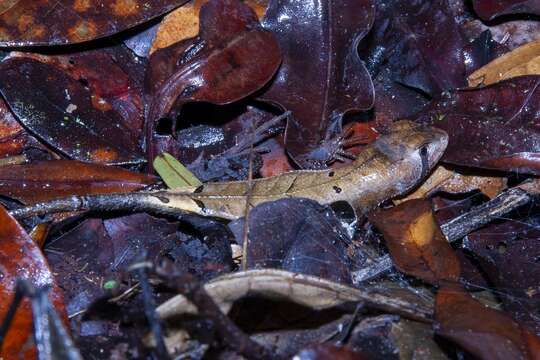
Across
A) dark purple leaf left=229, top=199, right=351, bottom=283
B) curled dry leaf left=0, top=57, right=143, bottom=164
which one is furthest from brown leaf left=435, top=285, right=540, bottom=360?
curled dry leaf left=0, top=57, right=143, bottom=164

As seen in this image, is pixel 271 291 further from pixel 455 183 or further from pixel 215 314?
pixel 455 183

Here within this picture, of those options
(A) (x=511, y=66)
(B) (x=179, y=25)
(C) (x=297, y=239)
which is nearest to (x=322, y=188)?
(C) (x=297, y=239)

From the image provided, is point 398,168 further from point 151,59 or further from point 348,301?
point 151,59

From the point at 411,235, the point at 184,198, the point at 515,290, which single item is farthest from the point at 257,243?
the point at 515,290

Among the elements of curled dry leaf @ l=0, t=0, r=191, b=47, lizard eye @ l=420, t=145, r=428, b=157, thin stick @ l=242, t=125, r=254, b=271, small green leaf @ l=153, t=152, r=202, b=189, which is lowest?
lizard eye @ l=420, t=145, r=428, b=157

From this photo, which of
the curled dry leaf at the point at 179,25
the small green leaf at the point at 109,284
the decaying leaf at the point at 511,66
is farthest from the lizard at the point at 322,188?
the curled dry leaf at the point at 179,25

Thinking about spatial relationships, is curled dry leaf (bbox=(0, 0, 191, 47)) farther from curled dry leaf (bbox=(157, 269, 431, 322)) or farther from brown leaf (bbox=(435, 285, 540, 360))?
brown leaf (bbox=(435, 285, 540, 360))
